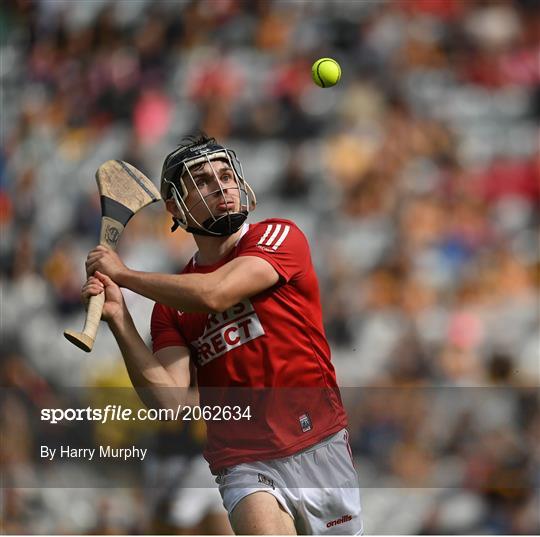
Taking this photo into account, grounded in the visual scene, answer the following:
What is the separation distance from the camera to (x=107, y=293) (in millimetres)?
2576

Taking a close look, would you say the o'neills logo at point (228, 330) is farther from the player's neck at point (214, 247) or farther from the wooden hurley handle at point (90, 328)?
the wooden hurley handle at point (90, 328)

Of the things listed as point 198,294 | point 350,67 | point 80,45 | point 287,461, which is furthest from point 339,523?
point 80,45

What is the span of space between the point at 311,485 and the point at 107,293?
0.76 meters

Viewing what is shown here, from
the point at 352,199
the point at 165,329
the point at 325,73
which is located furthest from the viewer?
the point at 352,199

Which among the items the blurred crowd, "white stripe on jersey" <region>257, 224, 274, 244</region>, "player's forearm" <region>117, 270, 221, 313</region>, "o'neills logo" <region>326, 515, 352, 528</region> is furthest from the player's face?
the blurred crowd

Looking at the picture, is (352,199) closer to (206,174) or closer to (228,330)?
(206,174)

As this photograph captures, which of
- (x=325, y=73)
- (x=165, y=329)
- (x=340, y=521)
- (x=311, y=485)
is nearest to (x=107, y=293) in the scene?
(x=165, y=329)

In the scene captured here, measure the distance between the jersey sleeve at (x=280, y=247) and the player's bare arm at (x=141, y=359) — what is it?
35 cm

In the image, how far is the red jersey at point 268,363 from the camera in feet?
8.32

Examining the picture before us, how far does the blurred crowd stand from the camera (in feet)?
14.8

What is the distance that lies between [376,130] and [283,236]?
304 centimetres

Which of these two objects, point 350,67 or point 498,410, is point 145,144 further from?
point 498,410

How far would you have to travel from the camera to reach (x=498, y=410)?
4.61 meters

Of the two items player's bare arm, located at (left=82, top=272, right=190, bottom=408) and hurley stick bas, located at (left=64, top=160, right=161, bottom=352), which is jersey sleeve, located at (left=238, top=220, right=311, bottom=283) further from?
hurley stick bas, located at (left=64, top=160, right=161, bottom=352)
